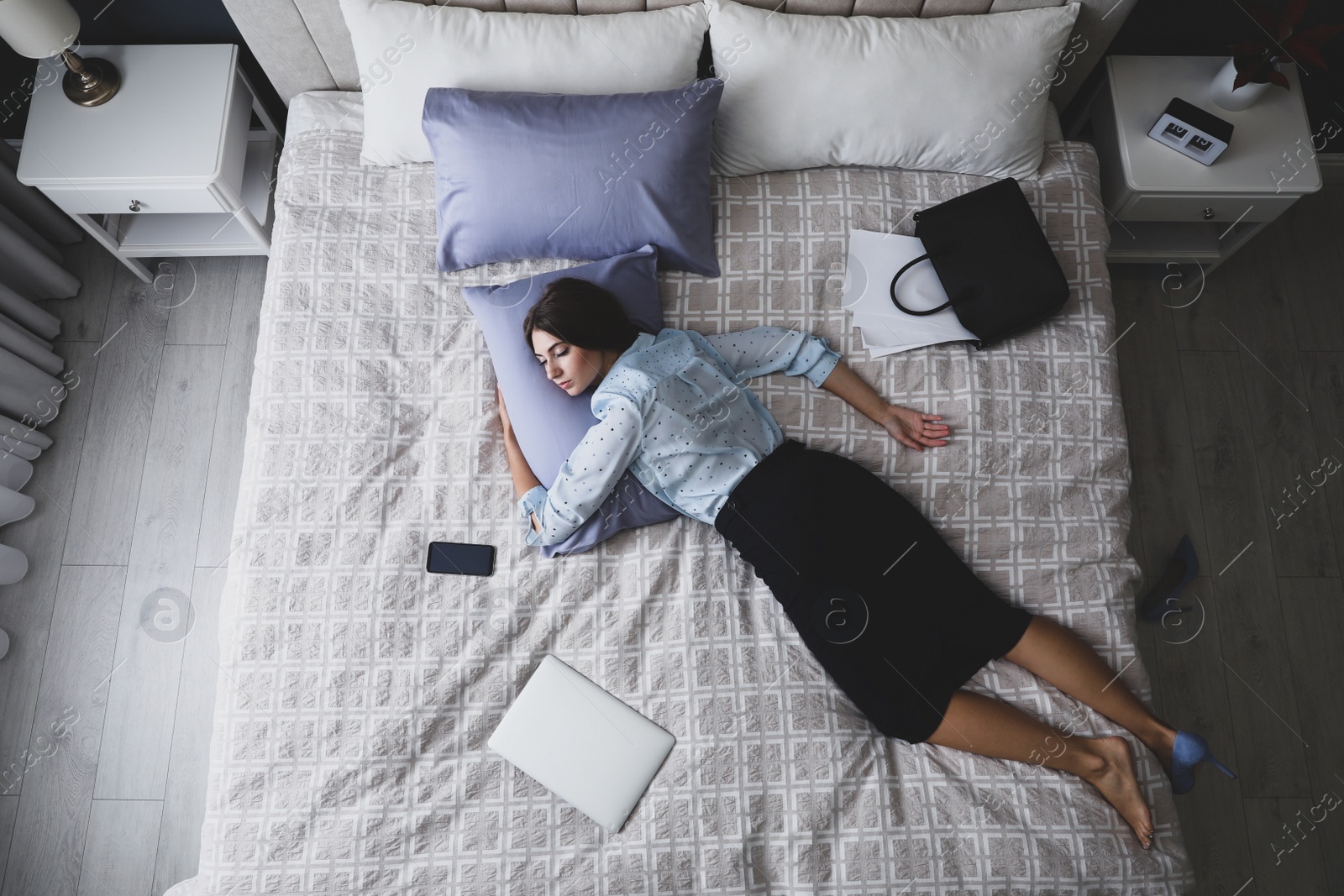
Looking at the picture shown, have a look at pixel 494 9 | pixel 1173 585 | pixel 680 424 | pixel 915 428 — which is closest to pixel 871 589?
pixel 915 428

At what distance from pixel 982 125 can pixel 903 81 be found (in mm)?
211

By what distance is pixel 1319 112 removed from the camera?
2.39 m

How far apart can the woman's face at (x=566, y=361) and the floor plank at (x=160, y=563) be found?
1.19 m

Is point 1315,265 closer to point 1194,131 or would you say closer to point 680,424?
point 1194,131

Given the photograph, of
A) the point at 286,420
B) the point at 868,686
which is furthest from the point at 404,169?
the point at 868,686

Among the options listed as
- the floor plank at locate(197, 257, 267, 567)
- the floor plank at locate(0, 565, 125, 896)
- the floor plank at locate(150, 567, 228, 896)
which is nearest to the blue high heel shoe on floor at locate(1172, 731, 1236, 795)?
the floor plank at locate(150, 567, 228, 896)

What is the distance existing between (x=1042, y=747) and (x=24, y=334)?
2.58 metres

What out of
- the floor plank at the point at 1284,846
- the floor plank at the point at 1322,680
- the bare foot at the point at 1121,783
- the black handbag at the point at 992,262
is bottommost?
the floor plank at the point at 1284,846

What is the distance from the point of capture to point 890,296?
179 centimetres

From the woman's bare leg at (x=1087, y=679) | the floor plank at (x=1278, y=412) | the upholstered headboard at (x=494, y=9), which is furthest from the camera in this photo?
the floor plank at (x=1278, y=412)

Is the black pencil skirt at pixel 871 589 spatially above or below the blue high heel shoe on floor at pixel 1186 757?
above

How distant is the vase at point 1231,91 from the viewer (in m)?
1.96

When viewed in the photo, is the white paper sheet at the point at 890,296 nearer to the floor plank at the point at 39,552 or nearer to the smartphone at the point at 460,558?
the smartphone at the point at 460,558

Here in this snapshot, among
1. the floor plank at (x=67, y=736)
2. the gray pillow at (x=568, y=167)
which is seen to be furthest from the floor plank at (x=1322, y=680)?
the floor plank at (x=67, y=736)
